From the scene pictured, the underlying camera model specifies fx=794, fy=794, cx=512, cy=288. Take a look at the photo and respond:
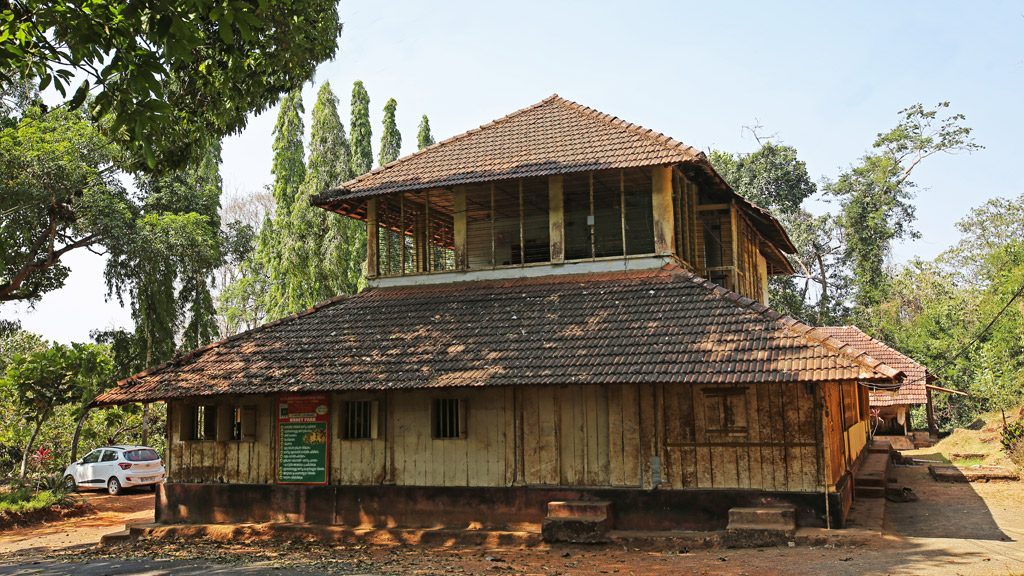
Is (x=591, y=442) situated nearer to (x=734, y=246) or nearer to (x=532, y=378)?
(x=532, y=378)

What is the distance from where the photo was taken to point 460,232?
15273 millimetres

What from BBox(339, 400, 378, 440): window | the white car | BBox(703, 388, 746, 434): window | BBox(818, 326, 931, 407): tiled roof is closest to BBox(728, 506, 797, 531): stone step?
BBox(703, 388, 746, 434): window

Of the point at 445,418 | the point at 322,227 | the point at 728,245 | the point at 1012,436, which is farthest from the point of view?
the point at 322,227

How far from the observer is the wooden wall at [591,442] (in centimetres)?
1107

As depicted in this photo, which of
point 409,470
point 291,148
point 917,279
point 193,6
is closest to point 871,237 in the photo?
point 917,279

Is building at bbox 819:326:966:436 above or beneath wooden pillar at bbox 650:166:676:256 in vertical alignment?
beneath

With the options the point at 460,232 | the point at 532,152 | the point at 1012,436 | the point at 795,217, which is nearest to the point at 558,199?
the point at 532,152

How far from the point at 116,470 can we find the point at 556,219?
15.3 meters

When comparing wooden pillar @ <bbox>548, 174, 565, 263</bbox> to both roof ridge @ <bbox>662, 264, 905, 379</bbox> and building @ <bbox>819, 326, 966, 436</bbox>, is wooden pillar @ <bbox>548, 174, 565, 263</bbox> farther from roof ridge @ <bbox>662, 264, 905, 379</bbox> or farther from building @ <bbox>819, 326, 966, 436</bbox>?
building @ <bbox>819, 326, 966, 436</bbox>

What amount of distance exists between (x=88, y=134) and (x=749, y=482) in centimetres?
2155

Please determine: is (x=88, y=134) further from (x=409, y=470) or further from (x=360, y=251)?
(x=409, y=470)

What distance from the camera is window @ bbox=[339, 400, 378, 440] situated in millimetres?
13133

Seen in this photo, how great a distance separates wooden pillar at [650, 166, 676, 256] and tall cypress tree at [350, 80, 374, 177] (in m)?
21.0

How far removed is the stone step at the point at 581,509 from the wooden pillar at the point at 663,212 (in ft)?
15.0
